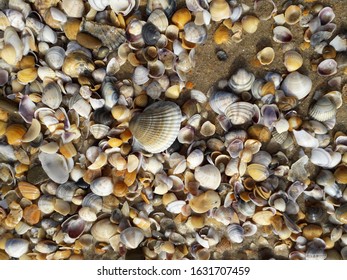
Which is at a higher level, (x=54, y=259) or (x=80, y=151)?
(x=80, y=151)

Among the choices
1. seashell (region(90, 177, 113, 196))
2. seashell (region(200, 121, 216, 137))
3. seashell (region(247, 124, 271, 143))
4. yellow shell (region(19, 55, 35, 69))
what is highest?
yellow shell (region(19, 55, 35, 69))

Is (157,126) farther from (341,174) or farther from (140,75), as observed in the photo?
(341,174)

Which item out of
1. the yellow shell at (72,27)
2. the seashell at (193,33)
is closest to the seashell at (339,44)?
the seashell at (193,33)

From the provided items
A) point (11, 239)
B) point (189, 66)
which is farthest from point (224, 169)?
point (11, 239)

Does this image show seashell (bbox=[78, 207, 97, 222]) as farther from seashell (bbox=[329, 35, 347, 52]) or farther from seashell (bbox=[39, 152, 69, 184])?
seashell (bbox=[329, 35, 347, 52])

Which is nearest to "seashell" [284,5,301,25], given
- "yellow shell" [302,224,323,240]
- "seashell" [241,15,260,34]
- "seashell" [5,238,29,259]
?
"seashell" [241,15,260,34]

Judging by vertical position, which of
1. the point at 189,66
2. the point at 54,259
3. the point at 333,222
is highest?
the point at 189,66

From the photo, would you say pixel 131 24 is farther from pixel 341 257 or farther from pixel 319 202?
pixel 341 257
